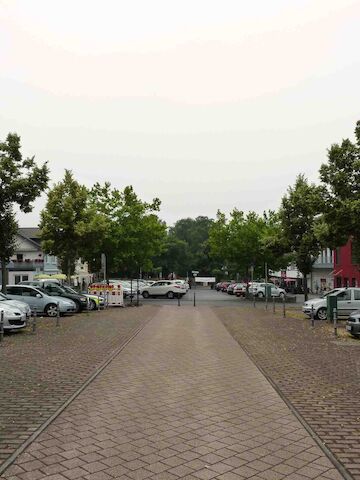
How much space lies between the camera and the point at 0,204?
860 inches

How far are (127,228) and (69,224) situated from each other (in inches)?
269

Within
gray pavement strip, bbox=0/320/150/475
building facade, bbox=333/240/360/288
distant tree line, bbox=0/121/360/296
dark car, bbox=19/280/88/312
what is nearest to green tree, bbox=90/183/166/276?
distant tree line, bbox=0/121/360/296

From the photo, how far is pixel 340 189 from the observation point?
66.5 feet

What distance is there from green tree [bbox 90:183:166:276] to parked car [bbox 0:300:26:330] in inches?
905

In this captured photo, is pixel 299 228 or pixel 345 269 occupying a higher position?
pixel 299 228

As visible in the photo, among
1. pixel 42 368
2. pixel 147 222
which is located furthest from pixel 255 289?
pixel 42 368

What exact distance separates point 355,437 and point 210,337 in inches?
404

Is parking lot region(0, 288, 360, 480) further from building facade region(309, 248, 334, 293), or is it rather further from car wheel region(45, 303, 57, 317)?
building facade region(309, 248, 334, 293)

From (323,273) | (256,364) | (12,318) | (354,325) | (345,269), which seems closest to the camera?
(256,364)

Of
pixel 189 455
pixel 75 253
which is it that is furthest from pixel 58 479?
pixel 75 253

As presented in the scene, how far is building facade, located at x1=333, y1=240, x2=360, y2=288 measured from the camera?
44.9 metres

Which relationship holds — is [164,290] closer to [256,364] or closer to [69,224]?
[69,224]

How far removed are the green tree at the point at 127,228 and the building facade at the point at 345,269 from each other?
16.5 metres

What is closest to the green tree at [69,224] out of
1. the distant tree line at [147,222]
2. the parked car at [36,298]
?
the distant tree line at [147,222]
